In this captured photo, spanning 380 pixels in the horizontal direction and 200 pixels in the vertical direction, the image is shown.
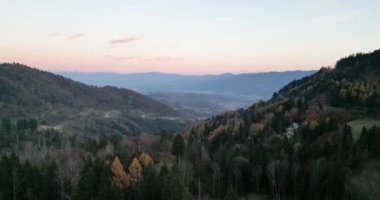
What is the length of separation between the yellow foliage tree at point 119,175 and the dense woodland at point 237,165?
0.18 metres

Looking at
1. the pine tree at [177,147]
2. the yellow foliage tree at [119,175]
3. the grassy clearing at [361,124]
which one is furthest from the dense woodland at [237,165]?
the grassy clearing at [361,124]

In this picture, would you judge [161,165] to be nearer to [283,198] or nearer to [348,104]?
[283,198]

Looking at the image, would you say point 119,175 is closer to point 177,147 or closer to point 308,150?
point 177,147

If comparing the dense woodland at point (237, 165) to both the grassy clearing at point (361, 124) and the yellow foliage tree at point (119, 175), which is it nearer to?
the yellow foliage tree at point (119, 175)

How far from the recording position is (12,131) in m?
186

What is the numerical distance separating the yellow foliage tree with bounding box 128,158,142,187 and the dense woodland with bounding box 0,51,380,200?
0.18 meters

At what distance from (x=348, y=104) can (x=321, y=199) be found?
6529 centimetres

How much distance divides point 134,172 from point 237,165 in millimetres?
26140

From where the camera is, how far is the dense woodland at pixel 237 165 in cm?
7619

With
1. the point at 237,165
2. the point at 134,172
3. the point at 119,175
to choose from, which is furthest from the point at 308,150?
the point at 119,175

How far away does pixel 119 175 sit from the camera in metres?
78.5

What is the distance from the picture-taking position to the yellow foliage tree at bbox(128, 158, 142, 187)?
7919cm

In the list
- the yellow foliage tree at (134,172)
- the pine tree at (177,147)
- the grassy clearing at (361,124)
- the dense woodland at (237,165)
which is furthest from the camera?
the pine tree at (177,147)

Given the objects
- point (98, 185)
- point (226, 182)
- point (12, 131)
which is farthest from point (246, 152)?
point (12, 131)
